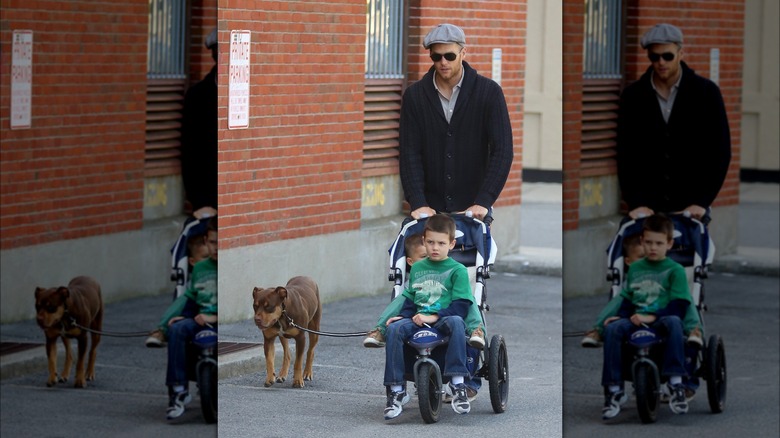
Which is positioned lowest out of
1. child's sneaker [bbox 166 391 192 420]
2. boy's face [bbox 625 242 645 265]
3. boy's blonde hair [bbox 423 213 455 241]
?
child's sneaker [bbox 166 391 192 420]

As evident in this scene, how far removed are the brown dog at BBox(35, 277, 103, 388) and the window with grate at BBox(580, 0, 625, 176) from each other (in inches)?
72.7

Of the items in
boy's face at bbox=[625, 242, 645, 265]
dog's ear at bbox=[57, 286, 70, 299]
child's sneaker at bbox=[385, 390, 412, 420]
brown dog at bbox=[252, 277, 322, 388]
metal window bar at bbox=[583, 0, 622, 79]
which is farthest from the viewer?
dog's ear at bbox=[57, 286, 70, 299]

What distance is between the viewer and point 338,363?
447cm

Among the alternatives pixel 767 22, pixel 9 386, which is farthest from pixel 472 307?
pixel 9 386

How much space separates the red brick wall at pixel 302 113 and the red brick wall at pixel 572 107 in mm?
674

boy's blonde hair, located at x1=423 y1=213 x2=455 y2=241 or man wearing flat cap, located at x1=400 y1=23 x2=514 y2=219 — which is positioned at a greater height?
man wearing flat cap, located at x1=400 y1=23 x2=514 y2=219

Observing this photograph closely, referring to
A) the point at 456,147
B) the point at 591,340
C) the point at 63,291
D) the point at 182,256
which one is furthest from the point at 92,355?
the point at 591,340

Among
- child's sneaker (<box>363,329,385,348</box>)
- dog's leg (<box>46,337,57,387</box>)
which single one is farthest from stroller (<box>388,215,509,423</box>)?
dog's leg (<box>46,337,57,387</box>)

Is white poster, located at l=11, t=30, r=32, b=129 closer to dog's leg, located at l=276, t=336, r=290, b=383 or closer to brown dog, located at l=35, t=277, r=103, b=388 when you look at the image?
brown dog, located at l=35, t=277, r=103, b=388

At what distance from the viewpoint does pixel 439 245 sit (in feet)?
14.1

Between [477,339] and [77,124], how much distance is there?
161 cm

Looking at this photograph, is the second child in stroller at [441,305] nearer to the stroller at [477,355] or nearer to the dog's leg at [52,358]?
the stroller at [477,355]

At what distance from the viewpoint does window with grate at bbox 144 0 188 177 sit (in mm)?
4565

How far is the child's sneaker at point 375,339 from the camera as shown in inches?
173
